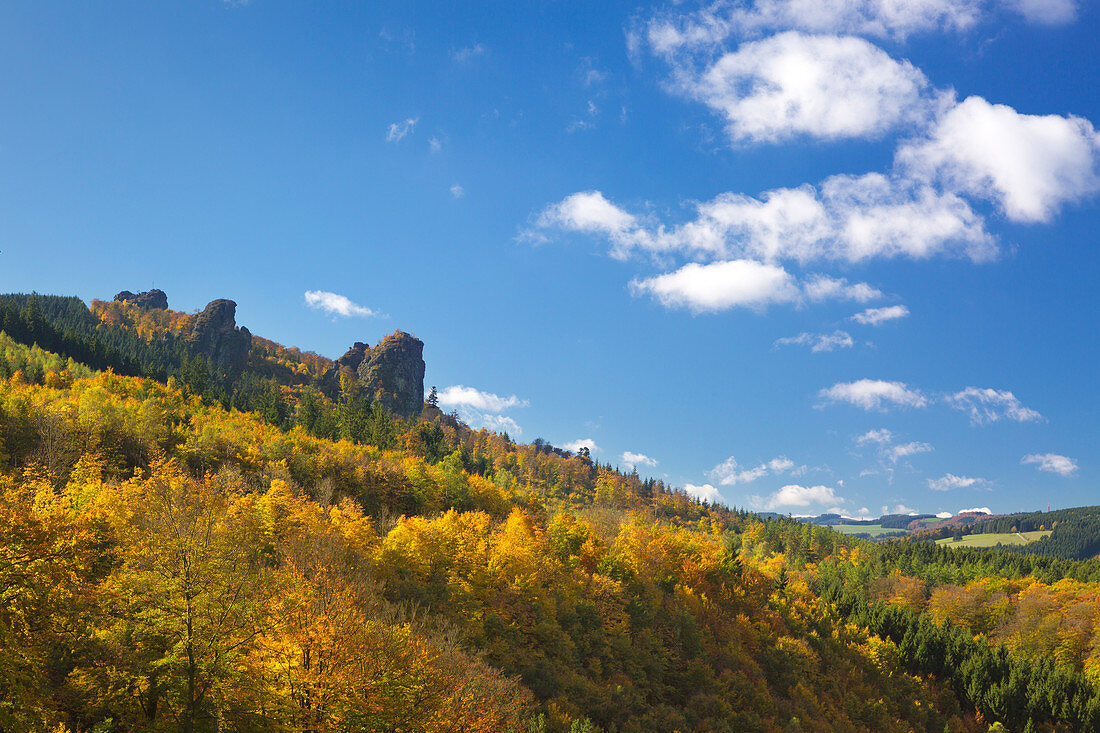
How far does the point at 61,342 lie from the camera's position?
134500 millimetres

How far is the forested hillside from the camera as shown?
89.2ft

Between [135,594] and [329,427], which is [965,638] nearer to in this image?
[135,594]

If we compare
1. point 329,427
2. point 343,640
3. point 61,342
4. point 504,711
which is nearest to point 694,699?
point 504,711

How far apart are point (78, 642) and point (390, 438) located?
97.3 meters

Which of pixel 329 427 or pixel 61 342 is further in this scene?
pixel 61 342

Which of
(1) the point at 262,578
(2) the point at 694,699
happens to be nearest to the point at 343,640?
(1) the point at 262,578

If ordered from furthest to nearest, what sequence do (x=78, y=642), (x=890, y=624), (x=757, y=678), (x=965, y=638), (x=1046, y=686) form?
(x=890, y=624)
(x=965, y=638)
(x=1046, y=686)
(x=757, y=678)
(x=78, y=642)

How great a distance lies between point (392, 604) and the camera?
50438 millimetres

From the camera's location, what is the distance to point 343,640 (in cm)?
2823

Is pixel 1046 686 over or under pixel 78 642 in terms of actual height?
under

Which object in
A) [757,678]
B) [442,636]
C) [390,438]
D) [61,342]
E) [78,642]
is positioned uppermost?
[61,342]

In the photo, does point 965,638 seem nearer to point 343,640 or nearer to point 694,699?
point 694,699

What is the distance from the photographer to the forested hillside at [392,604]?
27.2 metres

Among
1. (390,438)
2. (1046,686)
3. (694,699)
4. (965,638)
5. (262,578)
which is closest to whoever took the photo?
(262,578)
